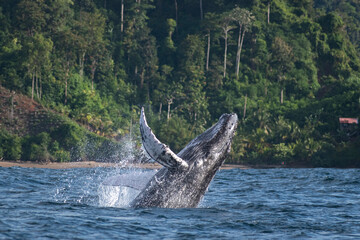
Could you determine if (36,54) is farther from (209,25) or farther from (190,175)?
(190,175)

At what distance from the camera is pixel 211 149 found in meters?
12.2

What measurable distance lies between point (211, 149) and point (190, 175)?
0.77 metres

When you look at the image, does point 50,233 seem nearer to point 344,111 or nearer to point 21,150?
point 21,150

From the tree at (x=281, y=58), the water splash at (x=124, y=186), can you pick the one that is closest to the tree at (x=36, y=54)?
the tree at (x=281, y=58)

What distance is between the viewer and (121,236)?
1016 cm

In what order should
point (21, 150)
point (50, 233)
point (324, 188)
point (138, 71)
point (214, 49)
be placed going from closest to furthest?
point (50, 233)
point (324, 188)
point (21, 150)
point (138, 71)
point (214, 49)

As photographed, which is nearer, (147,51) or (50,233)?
(50,233)

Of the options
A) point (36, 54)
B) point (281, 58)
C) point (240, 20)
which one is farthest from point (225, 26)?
point (36, 54)

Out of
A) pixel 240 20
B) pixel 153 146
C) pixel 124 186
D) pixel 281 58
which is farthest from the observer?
pixel 281 58

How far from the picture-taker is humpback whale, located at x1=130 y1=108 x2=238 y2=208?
12.0m

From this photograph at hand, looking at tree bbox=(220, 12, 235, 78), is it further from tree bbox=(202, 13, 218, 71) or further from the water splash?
the water splash

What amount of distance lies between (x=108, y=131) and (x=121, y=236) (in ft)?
155

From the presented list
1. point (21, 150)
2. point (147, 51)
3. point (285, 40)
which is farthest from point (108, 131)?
point (285, 40)

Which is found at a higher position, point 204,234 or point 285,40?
point 285,40
